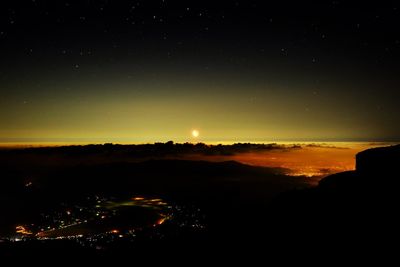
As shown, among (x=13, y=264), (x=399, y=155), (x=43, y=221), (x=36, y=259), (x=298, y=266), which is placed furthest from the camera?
(x=43, y=221)

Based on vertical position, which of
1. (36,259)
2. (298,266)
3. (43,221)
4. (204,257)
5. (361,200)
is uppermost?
(361,200)

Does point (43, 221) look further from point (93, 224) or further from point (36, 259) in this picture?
point (36, 259)

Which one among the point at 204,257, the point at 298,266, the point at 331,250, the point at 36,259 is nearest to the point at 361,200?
the point at 331,250

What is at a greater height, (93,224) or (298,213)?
(298,213)

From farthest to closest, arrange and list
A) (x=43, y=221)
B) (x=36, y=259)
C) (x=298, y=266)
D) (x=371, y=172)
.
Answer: (x=43, y=221) < (x=36, y=259) < (x=371, y=172) < (x=298, y=266)

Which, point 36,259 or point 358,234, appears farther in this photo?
point 36,259

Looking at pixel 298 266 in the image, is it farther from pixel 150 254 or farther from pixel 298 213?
pixel 150 254

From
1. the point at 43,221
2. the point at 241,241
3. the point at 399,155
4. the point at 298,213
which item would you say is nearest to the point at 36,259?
the point at 241,241

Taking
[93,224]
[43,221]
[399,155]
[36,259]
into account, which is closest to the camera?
[399,155]

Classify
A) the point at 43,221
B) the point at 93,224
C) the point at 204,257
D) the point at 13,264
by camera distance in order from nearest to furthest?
the point at 204,257
the point at 13,264
the point at 93,224
the point at 43,221
